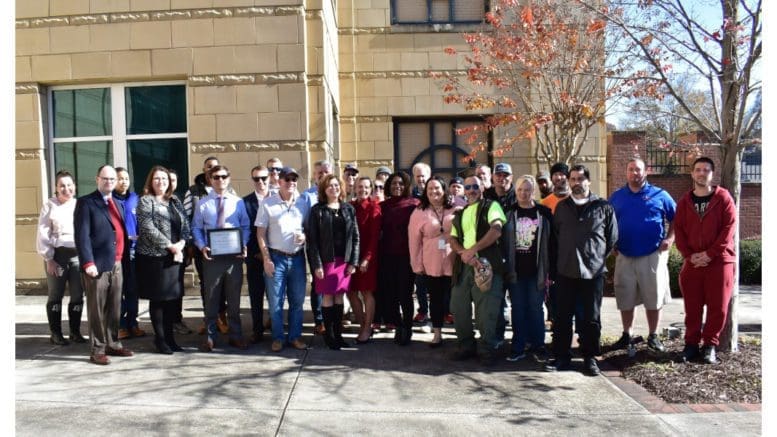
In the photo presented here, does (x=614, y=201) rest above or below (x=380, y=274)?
above

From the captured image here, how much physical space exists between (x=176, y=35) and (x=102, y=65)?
53.8 inches

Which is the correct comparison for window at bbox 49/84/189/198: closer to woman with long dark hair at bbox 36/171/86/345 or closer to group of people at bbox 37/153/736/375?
group of people at bbox 37/153/736/375

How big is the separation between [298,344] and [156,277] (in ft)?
5.62

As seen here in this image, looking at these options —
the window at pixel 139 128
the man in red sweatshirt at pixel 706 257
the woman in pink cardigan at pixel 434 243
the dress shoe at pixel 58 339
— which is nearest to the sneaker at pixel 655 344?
the man in red sweatshirt at pixel 706 257

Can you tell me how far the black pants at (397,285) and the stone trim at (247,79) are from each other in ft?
13.4

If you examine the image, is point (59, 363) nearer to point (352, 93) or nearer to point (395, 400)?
point (395, 400)

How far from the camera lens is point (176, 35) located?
32.9ft

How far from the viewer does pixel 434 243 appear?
6.84 metres

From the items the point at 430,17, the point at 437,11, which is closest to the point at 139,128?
the point at 430,17

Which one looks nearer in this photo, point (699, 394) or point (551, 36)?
point (699, 394)

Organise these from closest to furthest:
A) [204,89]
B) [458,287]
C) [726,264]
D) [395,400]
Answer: [395,400] < [726,264] < [458,287] < [204,89]

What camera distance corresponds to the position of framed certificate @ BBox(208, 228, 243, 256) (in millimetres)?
6742

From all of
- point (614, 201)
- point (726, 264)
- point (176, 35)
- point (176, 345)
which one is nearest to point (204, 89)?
point (176, 35)

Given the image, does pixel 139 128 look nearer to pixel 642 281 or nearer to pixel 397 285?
pixel 397 285
